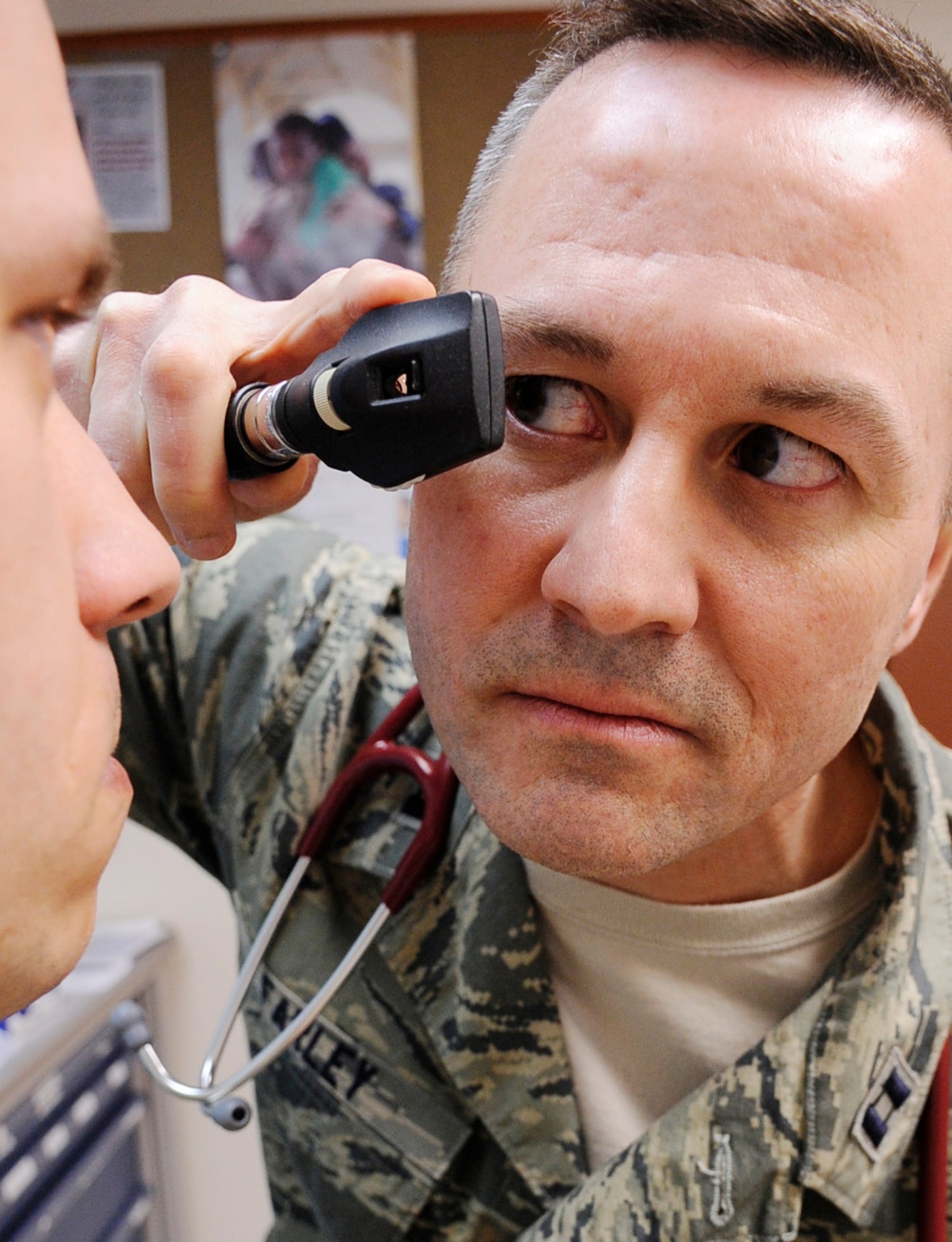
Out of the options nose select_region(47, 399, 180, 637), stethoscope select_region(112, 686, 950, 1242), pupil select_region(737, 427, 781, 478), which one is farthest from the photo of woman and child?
nose select_region(47, 399, 180, 637)

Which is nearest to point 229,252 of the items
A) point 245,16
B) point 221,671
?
point 245,16

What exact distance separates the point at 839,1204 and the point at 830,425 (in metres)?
0.53

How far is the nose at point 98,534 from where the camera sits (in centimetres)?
43

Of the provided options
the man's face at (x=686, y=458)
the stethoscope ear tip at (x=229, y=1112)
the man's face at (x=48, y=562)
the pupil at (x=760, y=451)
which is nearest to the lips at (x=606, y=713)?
the man's face at (x=686, y=458)

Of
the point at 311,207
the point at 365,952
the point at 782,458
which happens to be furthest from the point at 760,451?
the point at 311,207

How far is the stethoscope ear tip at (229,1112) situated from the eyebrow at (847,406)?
0.62 meters

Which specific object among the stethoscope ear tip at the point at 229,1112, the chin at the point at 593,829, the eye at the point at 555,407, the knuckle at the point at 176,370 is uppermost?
the knuckle at the point at 176,370

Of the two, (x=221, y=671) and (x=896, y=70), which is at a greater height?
(x=896, y=70)

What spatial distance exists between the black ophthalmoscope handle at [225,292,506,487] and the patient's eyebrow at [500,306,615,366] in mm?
118

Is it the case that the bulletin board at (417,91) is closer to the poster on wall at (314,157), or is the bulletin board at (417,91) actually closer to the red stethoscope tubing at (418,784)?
the poster on wall at (314,157)

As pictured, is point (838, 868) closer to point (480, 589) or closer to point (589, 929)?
point (589, 929)

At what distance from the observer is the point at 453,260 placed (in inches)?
30.0

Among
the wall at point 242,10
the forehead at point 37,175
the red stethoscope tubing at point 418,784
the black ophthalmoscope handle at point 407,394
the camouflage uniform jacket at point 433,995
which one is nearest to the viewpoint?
the forehead at point 37,175

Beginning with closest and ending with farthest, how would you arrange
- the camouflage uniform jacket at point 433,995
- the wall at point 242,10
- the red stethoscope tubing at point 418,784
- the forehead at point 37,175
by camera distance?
the forehead at point 37,175 → the camouflage uniform jacket at point 433,995 → the red stethoscope tubing at point 418,784 → the wall at point 242,10
